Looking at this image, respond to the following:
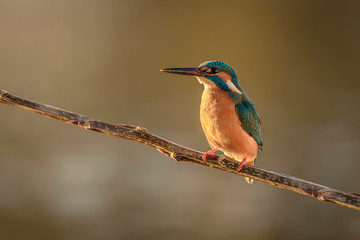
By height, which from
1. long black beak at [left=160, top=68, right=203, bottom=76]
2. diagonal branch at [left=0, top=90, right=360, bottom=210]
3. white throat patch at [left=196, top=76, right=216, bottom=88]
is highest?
white throat patch at [left=196, top=76, right=216, bottom=88]

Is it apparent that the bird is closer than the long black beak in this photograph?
No

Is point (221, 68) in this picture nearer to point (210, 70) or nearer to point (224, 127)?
point (210, 70)

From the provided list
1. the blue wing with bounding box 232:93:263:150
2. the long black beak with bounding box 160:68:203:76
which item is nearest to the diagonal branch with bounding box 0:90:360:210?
the long black beak with bounding box 160:68:203:76

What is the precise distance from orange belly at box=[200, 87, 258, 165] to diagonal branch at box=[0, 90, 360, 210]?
0.61 feet

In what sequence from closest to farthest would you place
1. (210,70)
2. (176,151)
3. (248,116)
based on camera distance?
(176,151) < (210,70) < (248,116)

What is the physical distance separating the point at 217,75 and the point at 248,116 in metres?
0.16

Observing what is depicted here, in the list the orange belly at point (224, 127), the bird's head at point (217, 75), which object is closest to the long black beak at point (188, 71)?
the bird's head at point (217, 75)

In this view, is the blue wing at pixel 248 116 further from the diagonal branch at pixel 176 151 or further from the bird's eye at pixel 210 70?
the diagonal branch at pixel 176 151

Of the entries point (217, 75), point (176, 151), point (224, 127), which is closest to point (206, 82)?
point (217, 75)

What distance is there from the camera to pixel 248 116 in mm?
1406

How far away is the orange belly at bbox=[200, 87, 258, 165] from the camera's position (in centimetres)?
135

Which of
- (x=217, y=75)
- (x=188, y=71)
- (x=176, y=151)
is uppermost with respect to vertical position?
(x=217, y=75)

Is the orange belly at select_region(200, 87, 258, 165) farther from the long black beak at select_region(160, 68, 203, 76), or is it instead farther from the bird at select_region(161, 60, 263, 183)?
the long black beak at select_region(160, 68, 203, 76)

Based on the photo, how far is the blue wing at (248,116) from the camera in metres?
1.40
